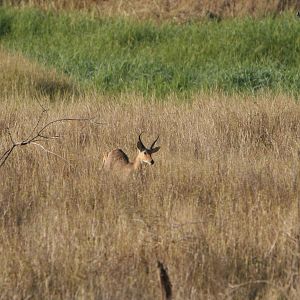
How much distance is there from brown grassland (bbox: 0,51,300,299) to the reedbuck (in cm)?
11

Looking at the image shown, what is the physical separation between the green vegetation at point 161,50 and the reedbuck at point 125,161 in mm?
4153

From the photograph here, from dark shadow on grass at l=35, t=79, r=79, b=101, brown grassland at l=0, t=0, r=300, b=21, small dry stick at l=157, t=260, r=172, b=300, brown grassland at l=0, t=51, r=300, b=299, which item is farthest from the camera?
brown grassland at l=0, t=0, r=300, b=21

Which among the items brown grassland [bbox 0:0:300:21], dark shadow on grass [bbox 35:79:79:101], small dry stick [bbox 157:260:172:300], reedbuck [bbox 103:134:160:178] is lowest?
brown grassland [bbox 0:0:300:21]

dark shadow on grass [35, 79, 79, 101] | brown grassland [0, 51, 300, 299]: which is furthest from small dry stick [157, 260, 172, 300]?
dark shadow on grass [35, 79, 79, 101]

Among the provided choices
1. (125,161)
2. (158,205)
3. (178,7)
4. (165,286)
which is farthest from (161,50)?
(165,286)

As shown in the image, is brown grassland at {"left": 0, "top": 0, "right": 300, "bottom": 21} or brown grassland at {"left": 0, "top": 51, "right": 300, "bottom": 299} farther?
brown grassland at {"left": 0, "top": 0, "right": 300, "bottom": 21}

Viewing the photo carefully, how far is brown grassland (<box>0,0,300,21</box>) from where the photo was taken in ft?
61.3

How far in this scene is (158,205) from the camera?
6336 mm

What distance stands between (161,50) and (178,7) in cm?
379

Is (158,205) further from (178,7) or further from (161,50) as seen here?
(178,7)

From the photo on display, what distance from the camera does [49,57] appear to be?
15.3 m

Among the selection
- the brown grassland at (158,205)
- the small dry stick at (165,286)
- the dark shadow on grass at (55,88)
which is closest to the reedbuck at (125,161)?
the brown grassland at (158,205)

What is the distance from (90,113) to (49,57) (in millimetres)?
5584

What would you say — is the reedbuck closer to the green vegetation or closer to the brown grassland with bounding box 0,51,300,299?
the brown grassland with bounding box 0,51,300,299
